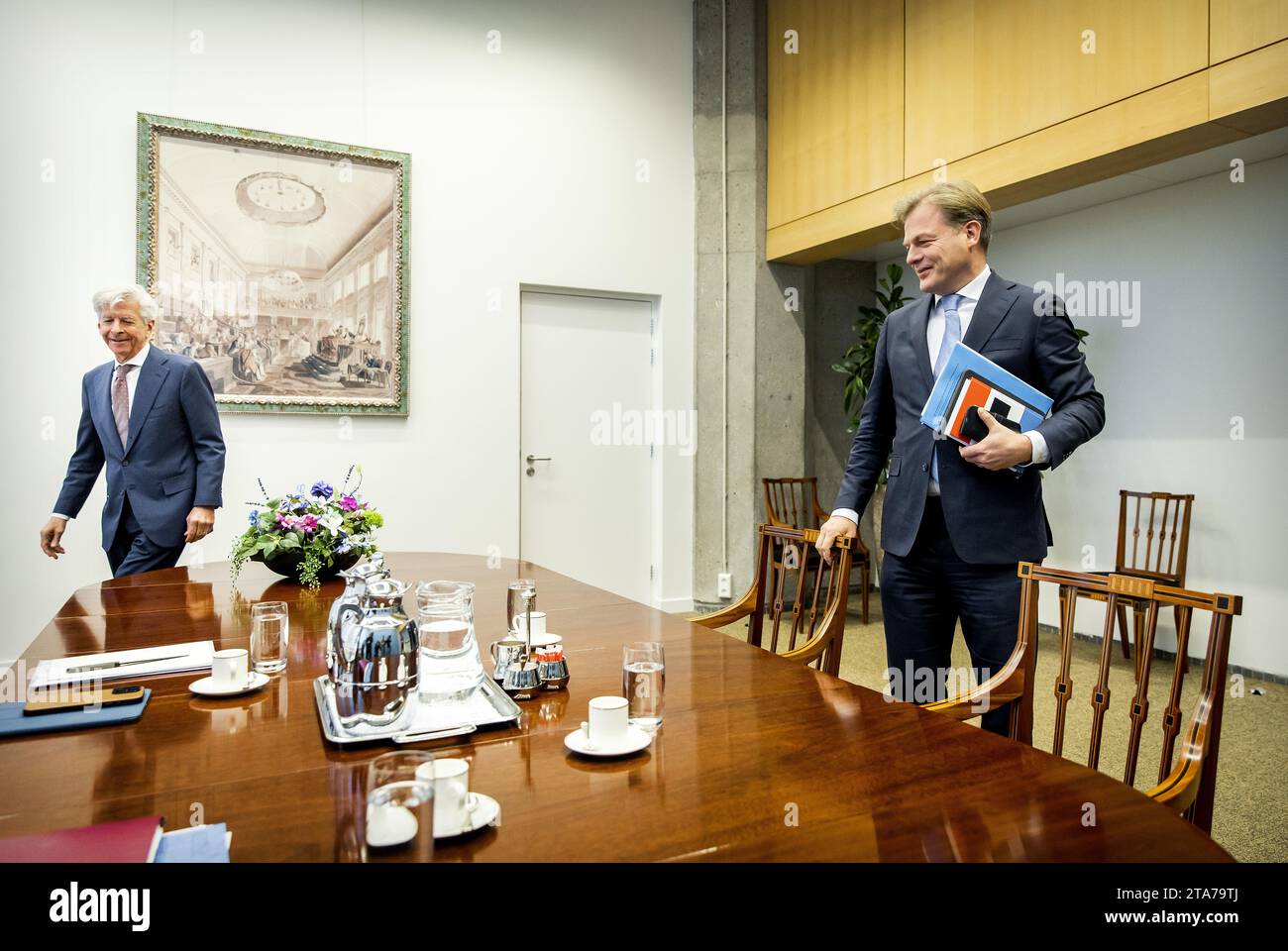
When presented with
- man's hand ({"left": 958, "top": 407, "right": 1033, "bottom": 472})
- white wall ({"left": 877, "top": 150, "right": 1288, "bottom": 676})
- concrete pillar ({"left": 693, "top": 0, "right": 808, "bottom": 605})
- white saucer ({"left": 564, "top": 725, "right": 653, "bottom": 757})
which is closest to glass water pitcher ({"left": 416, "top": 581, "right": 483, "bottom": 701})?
white saucer ({"left": 564, "top": 725, "right": 653, "bottom": 757})

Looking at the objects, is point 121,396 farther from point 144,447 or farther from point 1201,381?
point 1201,381

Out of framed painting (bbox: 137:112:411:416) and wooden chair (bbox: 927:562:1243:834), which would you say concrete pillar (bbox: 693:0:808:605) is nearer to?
framed painting (bbox: 137:112:411:416)

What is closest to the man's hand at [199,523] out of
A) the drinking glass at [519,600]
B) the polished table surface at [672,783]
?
the polished table surface at [672,783]

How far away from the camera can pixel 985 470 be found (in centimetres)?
191

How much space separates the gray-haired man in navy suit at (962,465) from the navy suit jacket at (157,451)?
93.9 inches

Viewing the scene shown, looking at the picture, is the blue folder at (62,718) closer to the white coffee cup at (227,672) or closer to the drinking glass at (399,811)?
the white coffee cup at (227,672)

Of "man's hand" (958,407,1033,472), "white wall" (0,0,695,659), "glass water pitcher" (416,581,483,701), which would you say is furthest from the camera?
"white wall" (0,0,695,659)

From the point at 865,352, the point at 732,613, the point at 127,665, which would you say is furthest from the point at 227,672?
the point at 865,352

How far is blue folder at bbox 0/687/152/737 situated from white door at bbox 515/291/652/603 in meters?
3.92

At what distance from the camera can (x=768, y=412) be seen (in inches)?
222

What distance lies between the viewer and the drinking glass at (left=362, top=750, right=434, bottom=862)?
790mm

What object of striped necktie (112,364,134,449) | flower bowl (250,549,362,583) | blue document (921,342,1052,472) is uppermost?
striped necktie (112,364,134,449)

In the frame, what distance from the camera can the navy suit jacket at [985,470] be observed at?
74.0 inches
